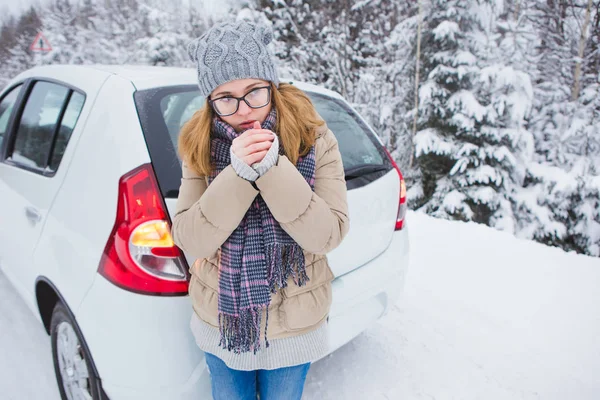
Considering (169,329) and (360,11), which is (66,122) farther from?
(360,11)

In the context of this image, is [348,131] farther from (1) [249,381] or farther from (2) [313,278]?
(1) [249,381]

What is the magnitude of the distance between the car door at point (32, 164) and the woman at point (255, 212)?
2.94 feet

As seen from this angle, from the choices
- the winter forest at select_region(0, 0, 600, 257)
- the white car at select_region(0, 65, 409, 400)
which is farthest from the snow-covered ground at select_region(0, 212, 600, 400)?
the winter forest at select_region(0, 0, 600, 257)

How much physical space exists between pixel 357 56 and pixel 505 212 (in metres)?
7.02

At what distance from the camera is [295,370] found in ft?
4.49

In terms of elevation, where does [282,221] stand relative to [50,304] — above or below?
above

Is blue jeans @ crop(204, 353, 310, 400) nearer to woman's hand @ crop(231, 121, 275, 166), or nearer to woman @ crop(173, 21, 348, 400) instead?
woman @ crop(173, 21, 348, 400)

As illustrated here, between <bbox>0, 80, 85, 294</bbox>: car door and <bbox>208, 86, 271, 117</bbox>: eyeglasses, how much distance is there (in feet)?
3.03

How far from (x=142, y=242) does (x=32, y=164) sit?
117 cm

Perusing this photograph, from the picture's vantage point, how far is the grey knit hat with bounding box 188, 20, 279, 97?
118 centimetres

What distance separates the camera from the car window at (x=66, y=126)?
1770 mm

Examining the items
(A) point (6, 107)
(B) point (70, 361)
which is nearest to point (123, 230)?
(B) point (70, 361)

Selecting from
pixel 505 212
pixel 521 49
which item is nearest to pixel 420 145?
pixel 505 212

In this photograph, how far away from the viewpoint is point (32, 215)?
190cm
